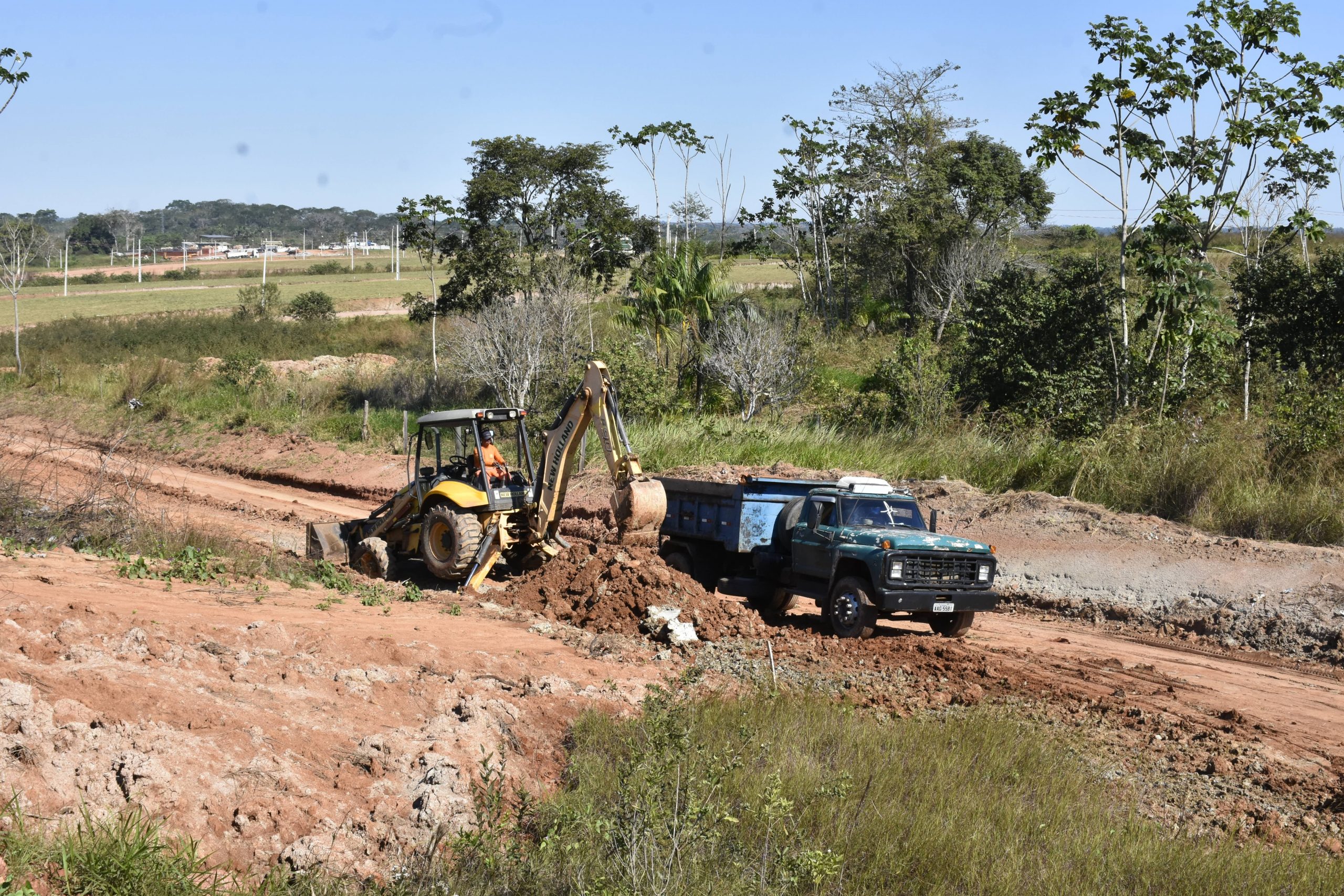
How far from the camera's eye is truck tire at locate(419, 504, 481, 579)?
A: 550 inches

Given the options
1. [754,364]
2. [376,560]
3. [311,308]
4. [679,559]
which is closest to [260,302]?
[311,308]

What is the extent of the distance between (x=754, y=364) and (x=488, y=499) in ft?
47.6

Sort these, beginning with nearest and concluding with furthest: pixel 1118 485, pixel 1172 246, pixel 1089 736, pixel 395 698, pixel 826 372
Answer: pixel 395 698 → pixel 1089 736 → pixel 1118 485 → pixel 1172 246 → pixel 826 372

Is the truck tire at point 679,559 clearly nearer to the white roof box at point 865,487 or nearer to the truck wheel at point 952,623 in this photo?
the white roof box at point 865,487

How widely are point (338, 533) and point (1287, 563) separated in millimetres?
13117

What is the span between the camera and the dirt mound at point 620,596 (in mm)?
12656

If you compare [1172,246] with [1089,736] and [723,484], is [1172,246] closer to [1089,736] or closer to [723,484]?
[723,484]

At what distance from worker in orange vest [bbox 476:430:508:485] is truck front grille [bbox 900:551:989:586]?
5334 millimetres

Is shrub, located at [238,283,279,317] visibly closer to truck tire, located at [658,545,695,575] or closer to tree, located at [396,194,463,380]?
tree, located at [396,194,463,380]

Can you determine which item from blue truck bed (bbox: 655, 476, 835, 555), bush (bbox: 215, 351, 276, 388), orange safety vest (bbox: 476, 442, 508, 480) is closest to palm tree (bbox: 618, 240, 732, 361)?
bush (bbox: 215, 351, 276, 388)

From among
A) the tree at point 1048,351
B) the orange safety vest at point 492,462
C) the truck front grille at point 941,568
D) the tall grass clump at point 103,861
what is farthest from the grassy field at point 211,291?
the tall grass clump at point 103,861

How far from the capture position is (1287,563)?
1473 cm

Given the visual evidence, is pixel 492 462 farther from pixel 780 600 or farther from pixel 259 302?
pixel 259 302

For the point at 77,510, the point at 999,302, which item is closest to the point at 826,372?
the point at 999,302
